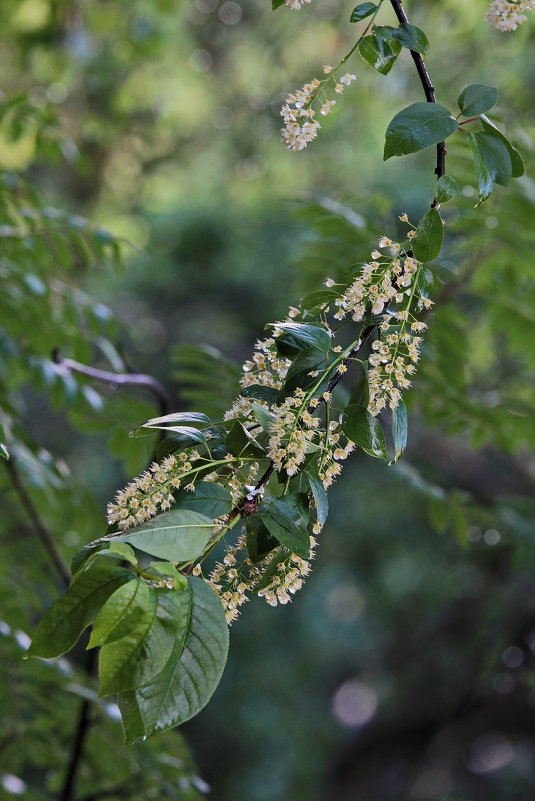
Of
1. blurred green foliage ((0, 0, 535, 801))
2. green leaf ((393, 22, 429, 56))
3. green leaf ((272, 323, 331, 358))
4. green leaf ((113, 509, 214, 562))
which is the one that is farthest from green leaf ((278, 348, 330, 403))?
blurred green foliage ((0, 0, 535, 801))

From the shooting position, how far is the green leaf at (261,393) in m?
0.57

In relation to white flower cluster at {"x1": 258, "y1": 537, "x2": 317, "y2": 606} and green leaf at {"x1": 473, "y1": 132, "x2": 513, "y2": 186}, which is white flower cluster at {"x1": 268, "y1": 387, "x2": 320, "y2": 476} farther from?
green leaf at {"x1": 473, "y1": 132, "x2": 513, "y2": 186}

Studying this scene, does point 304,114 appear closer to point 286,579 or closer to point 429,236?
point 429,236

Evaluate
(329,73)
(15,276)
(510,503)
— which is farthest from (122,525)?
(510,503)

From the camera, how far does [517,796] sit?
169 inches

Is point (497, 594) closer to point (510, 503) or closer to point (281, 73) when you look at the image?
point (510, 503)

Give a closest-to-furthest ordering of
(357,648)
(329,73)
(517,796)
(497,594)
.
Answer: (329,73) → (497,594) → (517,796) → (357,648)

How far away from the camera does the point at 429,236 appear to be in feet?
1.77

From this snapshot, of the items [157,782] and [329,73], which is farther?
[157,782]

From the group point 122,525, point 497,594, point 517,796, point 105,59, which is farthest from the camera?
point 517,796

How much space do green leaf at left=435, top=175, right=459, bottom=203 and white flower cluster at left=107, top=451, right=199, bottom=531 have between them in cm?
24

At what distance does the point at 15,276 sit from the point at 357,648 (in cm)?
414

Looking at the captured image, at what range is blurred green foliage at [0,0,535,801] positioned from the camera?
4.39ft

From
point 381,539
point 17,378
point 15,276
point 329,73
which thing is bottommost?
point 381,539
